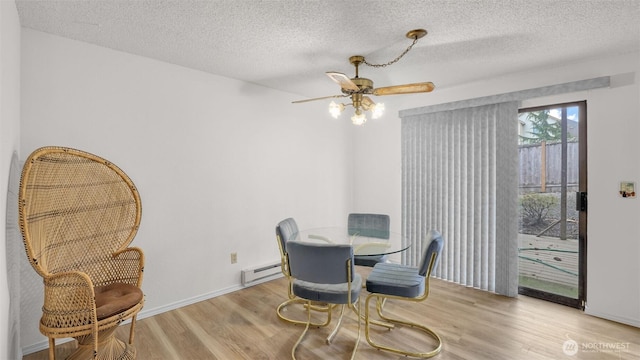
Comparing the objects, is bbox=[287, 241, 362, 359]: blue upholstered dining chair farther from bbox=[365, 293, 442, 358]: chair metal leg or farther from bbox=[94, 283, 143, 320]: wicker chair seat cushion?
bbox=[94, 283, 143, 320]: wicker chair seat cushion

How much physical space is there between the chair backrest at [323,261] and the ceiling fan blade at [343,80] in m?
1.10

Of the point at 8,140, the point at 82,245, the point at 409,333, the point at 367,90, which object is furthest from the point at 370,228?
the point at 8,140

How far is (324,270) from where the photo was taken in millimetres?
1988

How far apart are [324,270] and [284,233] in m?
0.78

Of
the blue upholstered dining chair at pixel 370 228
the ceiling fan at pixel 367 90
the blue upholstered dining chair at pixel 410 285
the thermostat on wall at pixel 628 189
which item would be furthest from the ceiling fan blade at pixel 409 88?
the thermostat on wall at pixel 628 189

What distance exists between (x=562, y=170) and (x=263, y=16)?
10.4 ft

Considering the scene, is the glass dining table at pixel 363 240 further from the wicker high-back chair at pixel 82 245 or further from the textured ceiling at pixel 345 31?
the textured ceiling at pixel 345 31

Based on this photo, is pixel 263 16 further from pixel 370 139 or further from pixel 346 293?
pixel 370 139

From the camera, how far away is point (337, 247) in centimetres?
195

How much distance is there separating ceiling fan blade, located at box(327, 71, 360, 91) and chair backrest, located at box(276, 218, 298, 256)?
1267 mm

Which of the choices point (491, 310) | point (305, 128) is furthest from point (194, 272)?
point (491, 310)

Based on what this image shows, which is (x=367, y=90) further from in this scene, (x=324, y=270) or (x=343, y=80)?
(x=324, y=270)

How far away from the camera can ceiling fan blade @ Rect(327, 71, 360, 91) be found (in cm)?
199

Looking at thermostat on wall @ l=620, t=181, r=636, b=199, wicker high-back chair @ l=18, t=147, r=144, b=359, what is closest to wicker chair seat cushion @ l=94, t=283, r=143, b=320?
wicker high-back chair @ l=18, t=147, r=144, b=359
